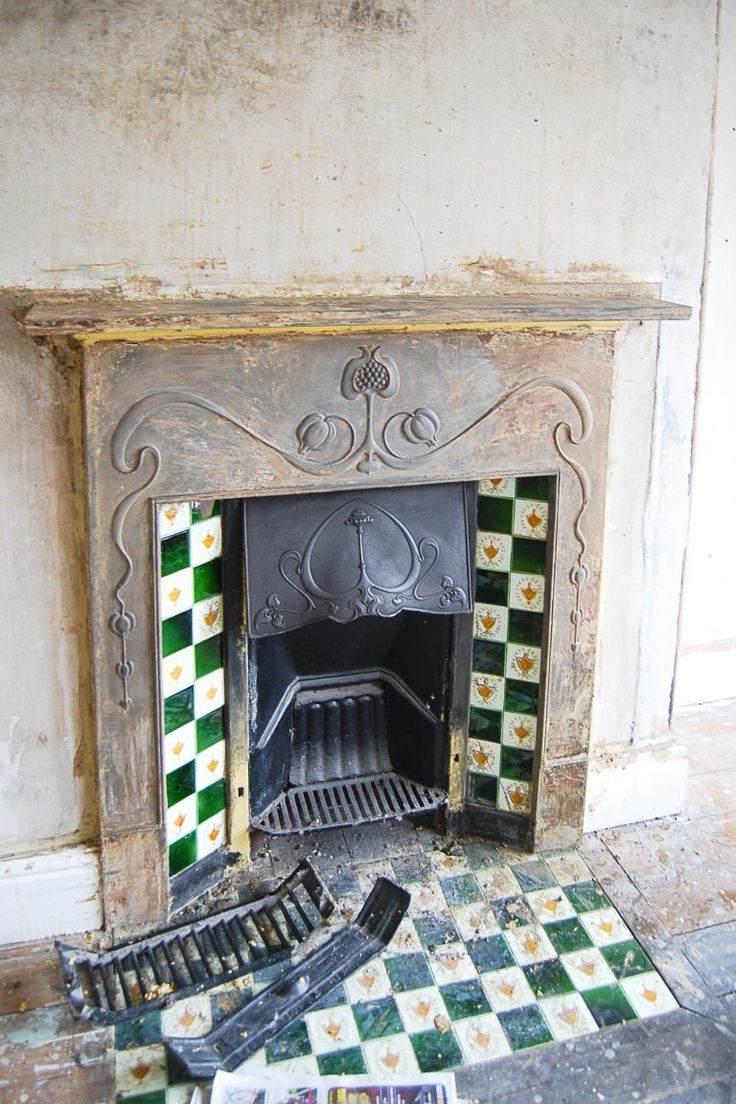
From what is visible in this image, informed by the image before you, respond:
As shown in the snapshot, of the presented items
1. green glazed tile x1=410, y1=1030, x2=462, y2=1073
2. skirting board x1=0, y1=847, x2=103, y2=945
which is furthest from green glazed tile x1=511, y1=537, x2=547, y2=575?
skirting board x1=0, y1=847, x2=103, y2=945

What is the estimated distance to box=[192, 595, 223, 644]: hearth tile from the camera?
2.29 meters

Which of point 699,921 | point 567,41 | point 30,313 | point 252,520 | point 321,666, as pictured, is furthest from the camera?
point 321,666

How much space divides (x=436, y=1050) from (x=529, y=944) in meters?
0.39

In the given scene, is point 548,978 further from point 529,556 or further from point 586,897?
point 529,556

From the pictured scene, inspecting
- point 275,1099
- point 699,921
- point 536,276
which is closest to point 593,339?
point 536,276

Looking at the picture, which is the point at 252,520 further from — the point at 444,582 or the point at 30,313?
the point at 30,313

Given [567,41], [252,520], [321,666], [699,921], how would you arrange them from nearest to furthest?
[567,41] → [252,520] → [699,921] → [321,666]

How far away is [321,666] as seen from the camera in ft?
8.79

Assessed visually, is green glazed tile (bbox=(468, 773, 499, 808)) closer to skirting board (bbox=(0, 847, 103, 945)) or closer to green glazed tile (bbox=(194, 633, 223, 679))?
green glazed tile (bbox=(194, 633, 223, 679))

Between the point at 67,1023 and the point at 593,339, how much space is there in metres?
1.92

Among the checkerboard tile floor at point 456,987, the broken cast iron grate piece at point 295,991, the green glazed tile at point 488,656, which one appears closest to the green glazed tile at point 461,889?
the checkerboard tile floor at point 456,987

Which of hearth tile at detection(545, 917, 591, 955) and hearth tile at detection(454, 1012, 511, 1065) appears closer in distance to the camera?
hearth tile at detection(454, 1012, 511, 1065)

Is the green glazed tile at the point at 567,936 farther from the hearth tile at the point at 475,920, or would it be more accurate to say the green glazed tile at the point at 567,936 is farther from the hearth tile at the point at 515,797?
the hearth tile at the point at 515,797

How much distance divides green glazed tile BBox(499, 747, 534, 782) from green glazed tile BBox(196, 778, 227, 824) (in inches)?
29.4
